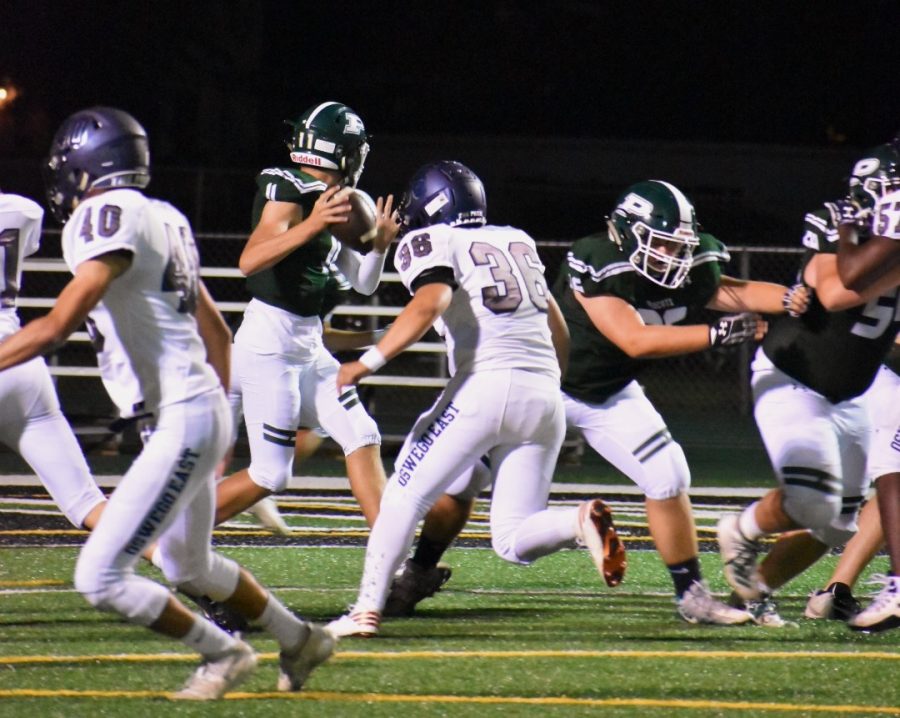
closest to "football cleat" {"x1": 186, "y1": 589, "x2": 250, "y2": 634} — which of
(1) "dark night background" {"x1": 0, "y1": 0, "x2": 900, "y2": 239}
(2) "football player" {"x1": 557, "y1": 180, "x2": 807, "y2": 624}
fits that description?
(2) "football player" {"x1": 557, "y1": 180, "x2": 807, "y2": 624}

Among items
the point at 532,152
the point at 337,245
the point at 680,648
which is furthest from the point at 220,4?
the point at 680,648

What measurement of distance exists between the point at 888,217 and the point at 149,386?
261 centimetres

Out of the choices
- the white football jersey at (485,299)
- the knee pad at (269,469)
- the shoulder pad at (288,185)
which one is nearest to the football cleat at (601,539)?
the white football jersey at (485,299)

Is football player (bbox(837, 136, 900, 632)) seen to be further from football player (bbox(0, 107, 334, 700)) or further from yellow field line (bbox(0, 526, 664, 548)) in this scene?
yellow field line (bbox(0, 526, 664, 548))

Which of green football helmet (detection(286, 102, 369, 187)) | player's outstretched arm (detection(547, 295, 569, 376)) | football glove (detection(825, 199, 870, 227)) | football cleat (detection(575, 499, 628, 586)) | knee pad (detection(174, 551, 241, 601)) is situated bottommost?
football cleat (detection(575, 499, 628, 586))

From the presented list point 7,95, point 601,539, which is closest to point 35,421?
point 601,539

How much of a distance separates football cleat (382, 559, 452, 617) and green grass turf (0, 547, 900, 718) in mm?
77

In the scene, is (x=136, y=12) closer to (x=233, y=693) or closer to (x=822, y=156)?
(x=822, y=156)

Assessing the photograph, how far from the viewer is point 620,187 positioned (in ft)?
93.8

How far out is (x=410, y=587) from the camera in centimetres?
634

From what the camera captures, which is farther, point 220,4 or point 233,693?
point 220,4

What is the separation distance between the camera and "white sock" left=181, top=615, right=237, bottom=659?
14.9ft

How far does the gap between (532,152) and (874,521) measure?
78.6ft

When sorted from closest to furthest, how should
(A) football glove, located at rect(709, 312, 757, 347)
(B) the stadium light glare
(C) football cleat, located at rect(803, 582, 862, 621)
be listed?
(A) football glove, located at rect(709, 312, 757, 347), (C) football cleat, located at rect(803, 582, 862, 621), (B) the stadium light glare
